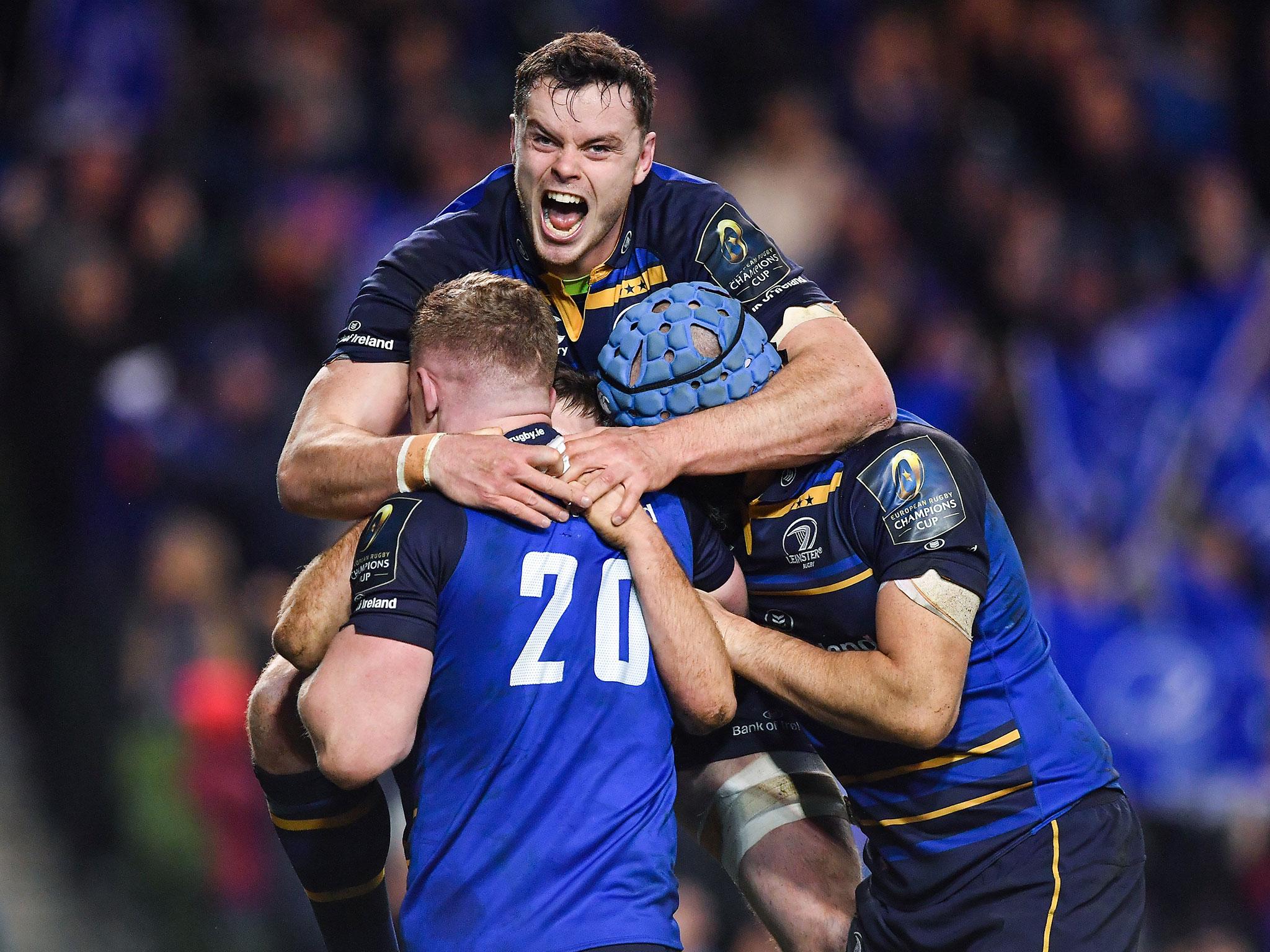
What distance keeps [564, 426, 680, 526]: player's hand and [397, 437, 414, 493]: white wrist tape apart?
0.38 metres

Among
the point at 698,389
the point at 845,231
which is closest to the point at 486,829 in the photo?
the point at 698,389

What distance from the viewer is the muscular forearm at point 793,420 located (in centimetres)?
380

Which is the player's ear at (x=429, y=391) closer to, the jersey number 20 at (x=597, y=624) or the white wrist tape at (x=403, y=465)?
the white wrist tape at (x=403, y=465)

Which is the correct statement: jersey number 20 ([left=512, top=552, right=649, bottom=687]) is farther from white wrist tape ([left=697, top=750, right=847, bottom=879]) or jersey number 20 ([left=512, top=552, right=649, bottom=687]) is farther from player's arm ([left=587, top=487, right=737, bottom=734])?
white wrist tape ([left=697, top=750, right=847, bottom=879])

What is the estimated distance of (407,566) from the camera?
337 centimetres

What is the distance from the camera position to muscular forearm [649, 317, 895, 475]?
380 centimetres

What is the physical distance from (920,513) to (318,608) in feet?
4.92

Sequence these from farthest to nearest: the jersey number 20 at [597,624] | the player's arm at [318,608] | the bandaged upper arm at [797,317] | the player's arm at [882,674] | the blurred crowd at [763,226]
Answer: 1. the blurred crowd at [763,226]
2. the bandaged upper arm at [797,317]
3. the player's arm at [882,674]
4. the player's arm at [318,608]
5. the jersey number 20 at [597,624]

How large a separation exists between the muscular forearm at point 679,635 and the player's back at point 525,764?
10 centimetres

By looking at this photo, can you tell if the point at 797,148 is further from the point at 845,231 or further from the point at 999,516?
the point at 999,516

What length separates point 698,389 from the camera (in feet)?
12.7

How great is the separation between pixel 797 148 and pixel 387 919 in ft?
19.7

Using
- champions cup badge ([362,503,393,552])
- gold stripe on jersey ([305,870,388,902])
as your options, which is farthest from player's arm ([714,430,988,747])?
Answer: gold stripe on jersey ([305,870,388,902])


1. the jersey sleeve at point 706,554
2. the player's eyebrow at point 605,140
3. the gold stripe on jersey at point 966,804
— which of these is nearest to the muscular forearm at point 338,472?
the jersey sleeve at point 706,554
